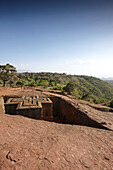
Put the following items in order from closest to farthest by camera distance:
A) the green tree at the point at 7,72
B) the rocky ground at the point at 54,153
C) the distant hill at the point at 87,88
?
the rocky ground at the point at 54,153
the green tree at the point at 7,72
the distant hill at the point at 87,88

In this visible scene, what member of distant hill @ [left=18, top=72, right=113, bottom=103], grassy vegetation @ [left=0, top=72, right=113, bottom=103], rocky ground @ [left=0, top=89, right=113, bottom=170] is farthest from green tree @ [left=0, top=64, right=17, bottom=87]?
rocky ground @ [left=0, top=89, right=113, bottom=170]

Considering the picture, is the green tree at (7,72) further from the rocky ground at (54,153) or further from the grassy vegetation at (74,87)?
the rocky ground at (54,153)

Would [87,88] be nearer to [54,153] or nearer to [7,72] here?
[7,72]

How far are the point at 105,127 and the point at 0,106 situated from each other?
6.66m

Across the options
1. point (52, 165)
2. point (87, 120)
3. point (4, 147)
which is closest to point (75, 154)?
point (52, 165)

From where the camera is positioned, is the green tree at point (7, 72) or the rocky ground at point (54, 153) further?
the green tree at point (7, 72)

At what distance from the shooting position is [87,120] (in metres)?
6.51

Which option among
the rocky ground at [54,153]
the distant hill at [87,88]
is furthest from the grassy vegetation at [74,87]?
the rocky ground at [54,153]

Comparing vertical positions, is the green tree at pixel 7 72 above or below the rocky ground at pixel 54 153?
above

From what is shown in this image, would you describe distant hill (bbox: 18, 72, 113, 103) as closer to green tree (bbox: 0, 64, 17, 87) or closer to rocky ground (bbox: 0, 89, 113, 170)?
green tree (bbox: 0, 64, 17, 87)

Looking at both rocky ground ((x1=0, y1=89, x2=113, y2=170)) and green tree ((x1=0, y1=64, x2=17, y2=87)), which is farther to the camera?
green tree ((x1=0, y1=64, x2=17, y2=87))

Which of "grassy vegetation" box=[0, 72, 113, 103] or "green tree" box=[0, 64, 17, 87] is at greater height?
"green tree" box=[0, 64, 17, 87]

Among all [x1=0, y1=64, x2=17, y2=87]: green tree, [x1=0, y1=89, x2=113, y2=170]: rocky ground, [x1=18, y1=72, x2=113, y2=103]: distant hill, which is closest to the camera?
[x1=0, y1=89, x2=113, y2=170]: rocky ground

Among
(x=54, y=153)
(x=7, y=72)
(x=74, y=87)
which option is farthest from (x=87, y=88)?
(x=54, y=153)
